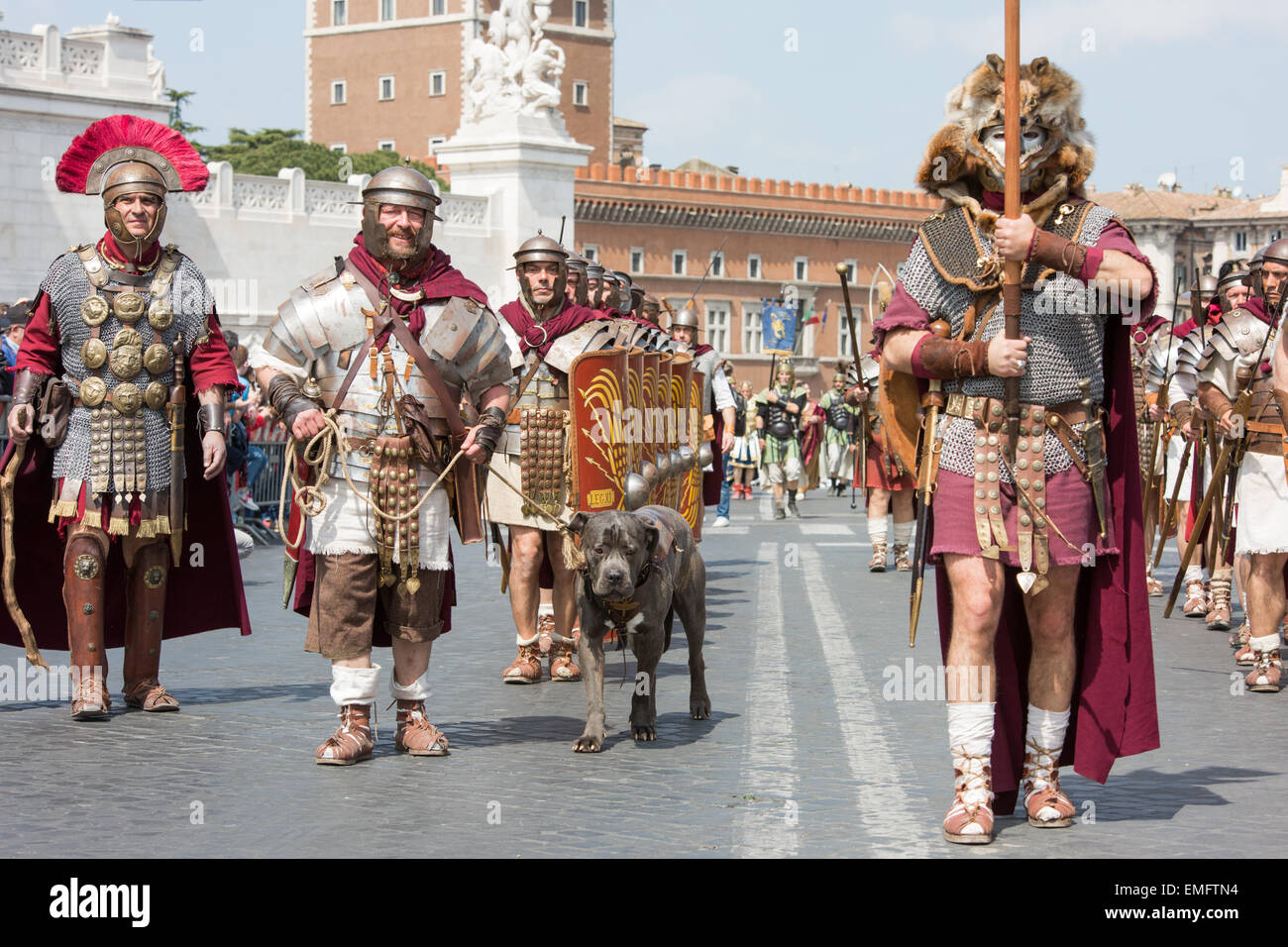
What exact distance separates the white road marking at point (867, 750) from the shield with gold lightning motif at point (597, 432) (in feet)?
4.78

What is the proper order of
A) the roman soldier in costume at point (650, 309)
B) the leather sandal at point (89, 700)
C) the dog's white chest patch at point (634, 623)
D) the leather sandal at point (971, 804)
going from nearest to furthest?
the leather sandal at point (971, 804)
the dog's white chest patch at point (634, 623)
the leather sandal at point (89, 700)
the roman soldier in costume at point (650, 309)

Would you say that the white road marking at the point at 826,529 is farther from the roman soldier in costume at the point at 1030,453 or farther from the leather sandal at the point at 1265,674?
the roman soldier in costume at the point at 1030,453

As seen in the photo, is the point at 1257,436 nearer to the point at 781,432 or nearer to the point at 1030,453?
the point at 1030,453

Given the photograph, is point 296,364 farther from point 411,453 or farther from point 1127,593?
point 1127,593

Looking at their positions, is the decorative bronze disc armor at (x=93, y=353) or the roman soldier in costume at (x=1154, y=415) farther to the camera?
the roman soldier in costume at (x=1154, y=415)

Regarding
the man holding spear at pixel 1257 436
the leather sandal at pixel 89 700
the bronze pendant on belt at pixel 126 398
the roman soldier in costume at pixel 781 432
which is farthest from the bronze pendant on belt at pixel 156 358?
the roman soldier in costume at pixel 781 432

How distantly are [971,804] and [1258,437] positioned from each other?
196 inches

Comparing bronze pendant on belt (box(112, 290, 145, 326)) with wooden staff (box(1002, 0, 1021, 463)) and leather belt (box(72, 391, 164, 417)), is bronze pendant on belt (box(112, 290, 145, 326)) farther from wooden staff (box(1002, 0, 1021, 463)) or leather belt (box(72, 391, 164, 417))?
wooden staff (box(1002, 0, 1021, 463))

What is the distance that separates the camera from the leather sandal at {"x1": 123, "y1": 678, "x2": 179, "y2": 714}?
8.95 meters

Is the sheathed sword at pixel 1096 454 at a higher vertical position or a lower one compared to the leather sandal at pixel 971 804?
higher

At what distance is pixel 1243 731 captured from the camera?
852cm

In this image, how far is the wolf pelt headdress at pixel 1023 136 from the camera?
6.43m

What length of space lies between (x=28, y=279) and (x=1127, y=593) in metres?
35.3

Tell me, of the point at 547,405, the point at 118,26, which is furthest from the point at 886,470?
the point at 118,26
